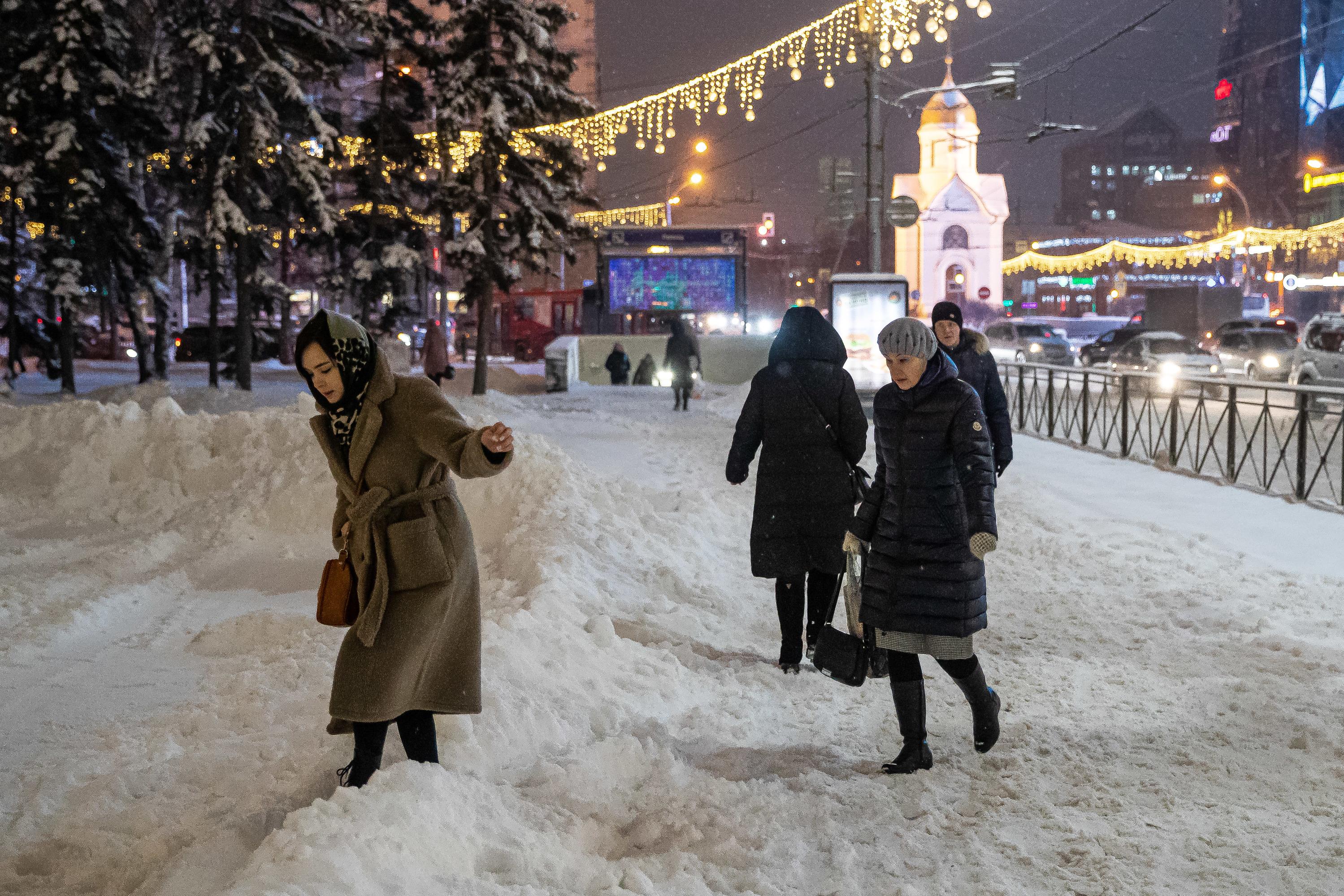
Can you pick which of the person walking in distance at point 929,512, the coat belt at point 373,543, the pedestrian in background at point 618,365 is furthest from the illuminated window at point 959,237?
the coat belt at point 373,543

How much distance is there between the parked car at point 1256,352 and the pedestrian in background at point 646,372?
14015 millimetres

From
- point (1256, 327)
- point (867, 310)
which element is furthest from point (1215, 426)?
point (1256, 327)

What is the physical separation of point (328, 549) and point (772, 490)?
457 cm

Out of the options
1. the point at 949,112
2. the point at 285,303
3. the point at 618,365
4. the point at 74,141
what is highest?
the point at 949,112

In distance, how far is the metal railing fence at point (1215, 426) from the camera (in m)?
11.2

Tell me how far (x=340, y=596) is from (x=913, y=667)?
2.21 m

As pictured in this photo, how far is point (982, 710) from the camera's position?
4805 mm

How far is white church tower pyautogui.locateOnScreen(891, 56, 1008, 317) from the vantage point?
7294 cm

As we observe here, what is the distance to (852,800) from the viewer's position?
4.38 m

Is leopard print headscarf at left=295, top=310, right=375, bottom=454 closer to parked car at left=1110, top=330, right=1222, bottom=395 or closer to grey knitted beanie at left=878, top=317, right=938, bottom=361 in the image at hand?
grey knitted beanie at left=878, top=317, right=938, bottom=361

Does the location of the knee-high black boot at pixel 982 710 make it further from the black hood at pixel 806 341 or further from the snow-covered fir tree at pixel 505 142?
the snow-covered fir tree at pixel 505 142

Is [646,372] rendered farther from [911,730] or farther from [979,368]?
[911,730]

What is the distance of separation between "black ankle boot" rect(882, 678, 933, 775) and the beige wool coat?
68.5 inches

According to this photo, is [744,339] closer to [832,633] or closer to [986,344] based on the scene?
[986,344]
